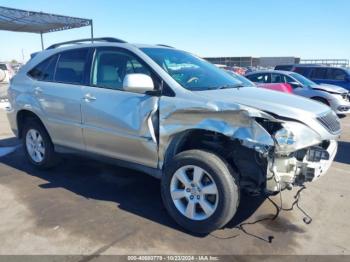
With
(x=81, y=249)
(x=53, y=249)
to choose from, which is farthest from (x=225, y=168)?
(x=53, y=249)

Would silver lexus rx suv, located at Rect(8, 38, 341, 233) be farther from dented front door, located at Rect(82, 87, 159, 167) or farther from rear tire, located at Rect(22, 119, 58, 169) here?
rear tire, located at Rect(22, 119, 58, 169)

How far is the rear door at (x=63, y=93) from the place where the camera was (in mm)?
4398

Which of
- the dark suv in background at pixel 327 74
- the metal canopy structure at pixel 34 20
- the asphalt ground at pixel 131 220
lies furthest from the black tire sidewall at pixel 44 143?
the metal canopy structure at pixel 34 20

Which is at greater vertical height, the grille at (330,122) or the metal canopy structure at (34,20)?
the metal canopy structure at (34,20)

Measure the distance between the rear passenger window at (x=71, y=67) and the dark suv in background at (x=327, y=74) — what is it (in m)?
11.3

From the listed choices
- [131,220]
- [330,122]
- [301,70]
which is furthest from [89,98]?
[301,70]

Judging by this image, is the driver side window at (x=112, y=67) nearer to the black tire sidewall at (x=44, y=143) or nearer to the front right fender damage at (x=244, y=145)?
the front right fender damage at (x=244, y=145)

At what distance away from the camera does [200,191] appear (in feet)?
11.0

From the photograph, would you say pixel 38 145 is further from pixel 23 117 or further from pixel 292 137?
pixel 292 137

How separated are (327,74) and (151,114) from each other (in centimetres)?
1195

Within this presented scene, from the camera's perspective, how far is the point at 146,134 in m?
3.68

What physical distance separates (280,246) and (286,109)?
4.11 ft

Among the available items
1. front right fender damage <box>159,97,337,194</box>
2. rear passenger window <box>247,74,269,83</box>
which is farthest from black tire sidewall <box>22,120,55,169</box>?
rear passenger window <box>247,74,269,83</box>

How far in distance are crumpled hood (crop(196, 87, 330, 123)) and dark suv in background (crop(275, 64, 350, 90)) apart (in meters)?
10.8
